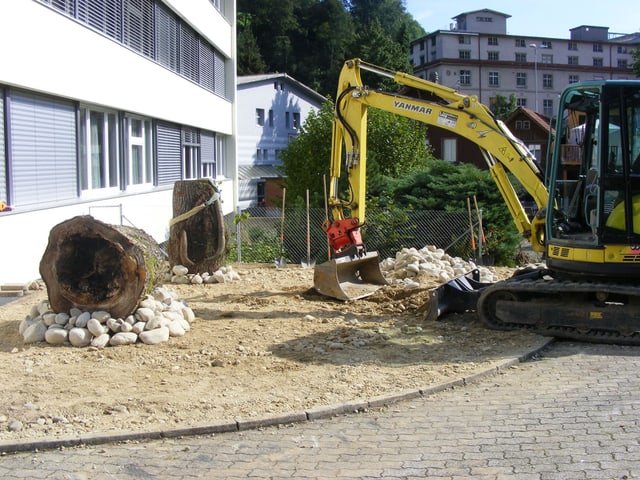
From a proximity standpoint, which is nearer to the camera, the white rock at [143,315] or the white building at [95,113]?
the white rock at [143,315]

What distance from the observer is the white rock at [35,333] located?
8719 mm

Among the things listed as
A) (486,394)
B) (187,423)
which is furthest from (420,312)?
(187,423)

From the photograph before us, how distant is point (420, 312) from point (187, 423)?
17.1 feet

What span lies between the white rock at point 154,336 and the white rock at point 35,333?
1.08 m

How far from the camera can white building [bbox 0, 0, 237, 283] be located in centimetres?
1241

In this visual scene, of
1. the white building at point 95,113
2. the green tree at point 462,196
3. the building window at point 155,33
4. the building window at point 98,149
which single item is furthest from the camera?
the green tree at point 462,196

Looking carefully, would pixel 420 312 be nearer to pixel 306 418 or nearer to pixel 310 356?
pixel 310 356

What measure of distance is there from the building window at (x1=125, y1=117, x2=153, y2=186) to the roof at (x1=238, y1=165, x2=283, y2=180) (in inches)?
1163

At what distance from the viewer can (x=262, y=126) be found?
5425 cm

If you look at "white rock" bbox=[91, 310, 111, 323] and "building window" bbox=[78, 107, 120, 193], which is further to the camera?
"building window" bbox=[78, 107, 120, 193]

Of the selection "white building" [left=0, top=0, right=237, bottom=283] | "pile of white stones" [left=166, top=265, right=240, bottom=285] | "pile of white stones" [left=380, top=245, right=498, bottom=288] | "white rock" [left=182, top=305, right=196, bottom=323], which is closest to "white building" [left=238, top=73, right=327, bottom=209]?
"white building" [left=0, top=0, right=237, bottom=283]

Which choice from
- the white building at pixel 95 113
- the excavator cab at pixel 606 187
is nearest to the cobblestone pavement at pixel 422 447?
the excavator cab at pixel 606 187

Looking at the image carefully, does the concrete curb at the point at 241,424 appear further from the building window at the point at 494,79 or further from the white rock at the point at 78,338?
the building window at the point at 494,79

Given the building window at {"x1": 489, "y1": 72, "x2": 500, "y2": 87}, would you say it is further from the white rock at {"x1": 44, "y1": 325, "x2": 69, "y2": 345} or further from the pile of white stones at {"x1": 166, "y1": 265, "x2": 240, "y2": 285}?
the white rock at {"x1": 44, "y1": 325, "x2": 69, "y2": 345}
